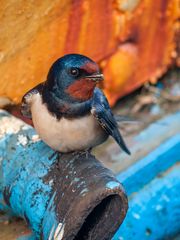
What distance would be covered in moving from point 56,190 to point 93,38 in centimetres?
134

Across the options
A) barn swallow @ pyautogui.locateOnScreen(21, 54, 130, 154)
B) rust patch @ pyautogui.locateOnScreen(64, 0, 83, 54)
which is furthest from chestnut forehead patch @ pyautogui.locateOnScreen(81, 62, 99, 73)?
rust patch @ pyautogui.locateOnScreen(64, 0, 83, 54)

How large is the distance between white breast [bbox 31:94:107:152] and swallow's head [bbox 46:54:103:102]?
0.10 m

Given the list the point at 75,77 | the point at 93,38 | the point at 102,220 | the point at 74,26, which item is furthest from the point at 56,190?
the point at 93,38

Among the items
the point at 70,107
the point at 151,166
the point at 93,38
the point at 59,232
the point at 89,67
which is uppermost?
the point at 89,67

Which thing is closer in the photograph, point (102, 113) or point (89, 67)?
point (89, 67)

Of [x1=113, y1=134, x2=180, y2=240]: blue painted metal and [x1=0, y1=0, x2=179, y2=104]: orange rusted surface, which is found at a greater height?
[x1=0, y1=0, x2=179, y2=104]: orange rusted surface

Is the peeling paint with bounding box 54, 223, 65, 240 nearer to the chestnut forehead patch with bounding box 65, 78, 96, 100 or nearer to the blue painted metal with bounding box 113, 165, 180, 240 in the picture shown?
the chestnut forehead patch with bounding box 65, 78, 96, 100

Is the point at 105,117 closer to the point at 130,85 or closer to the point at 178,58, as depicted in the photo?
the point at 130,85

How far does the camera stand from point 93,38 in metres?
3.77

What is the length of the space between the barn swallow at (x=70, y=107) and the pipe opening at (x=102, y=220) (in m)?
0.33

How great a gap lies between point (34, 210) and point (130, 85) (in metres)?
1.71

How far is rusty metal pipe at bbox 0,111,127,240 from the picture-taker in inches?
97.3

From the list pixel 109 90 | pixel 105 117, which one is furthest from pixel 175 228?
pixel 105 117

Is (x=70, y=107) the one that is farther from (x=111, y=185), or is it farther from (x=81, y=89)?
(x=111, y=185)
